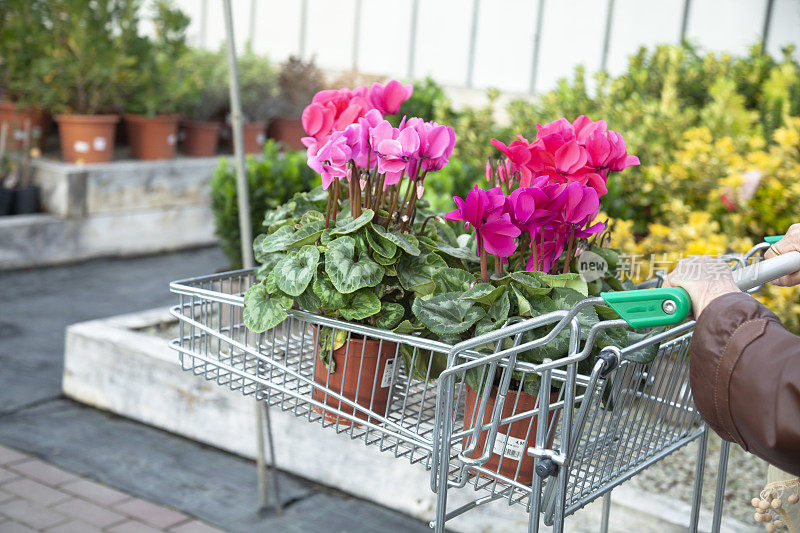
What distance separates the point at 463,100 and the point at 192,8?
450 centimetres

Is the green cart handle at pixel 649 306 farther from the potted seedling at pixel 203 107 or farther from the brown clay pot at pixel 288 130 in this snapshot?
the brown clay pot at pixel 288 130

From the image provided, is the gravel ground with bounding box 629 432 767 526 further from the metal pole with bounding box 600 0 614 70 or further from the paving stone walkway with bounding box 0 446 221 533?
the metal pole with bounding box 600 0 614 70

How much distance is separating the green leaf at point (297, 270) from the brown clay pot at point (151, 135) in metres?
5.68

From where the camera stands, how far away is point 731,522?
Result: 98.9 inches

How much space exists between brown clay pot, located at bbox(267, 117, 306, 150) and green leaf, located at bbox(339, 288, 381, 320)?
283 inches

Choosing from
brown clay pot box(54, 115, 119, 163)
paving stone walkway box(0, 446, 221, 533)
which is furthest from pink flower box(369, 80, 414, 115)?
brown clay pot box(54, 115, 119, 163)

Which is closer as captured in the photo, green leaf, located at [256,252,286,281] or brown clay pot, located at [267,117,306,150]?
green leaf, located at [256,252,286,281]

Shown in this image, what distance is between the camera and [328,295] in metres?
1.54

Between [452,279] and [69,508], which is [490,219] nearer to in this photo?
[452,279]

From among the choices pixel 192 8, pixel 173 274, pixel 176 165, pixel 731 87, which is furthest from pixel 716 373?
pixel 192 8

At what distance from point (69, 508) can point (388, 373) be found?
5.95ft

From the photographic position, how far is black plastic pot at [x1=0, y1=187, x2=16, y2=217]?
5.80m

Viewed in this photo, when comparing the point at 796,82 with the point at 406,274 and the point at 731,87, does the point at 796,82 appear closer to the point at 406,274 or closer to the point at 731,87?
the point at 731,87

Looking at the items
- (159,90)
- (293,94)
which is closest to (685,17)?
(293,94)
